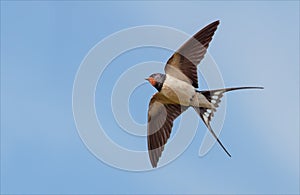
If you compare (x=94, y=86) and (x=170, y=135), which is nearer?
(x=94, y=86)

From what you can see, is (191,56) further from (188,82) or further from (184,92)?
(184,92)

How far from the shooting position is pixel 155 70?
Result: 8.47 metres

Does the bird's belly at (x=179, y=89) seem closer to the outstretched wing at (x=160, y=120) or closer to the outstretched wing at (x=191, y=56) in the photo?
the outstretched wing at (x=191, y=56)

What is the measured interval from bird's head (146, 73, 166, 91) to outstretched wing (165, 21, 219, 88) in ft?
0.67

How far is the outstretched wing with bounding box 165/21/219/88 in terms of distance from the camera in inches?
318

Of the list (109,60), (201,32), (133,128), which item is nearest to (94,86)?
(109,60)

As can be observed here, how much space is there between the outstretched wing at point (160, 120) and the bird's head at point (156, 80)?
17.7 inches

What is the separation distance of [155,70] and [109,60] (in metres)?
0.82

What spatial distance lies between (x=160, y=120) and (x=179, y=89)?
36.0 inches

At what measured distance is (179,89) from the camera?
328 inches

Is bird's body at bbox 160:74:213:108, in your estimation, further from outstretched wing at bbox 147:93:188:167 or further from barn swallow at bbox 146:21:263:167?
outstretched wing at bbox 147:93:188:167

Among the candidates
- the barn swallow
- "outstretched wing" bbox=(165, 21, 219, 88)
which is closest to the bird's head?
the barn swallow

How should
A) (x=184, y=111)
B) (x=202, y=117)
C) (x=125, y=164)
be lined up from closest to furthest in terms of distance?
(x=125, y=164), (x=202, y=117), (x=184, y=111)

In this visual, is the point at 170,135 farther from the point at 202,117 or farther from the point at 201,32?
the point at 201,32
